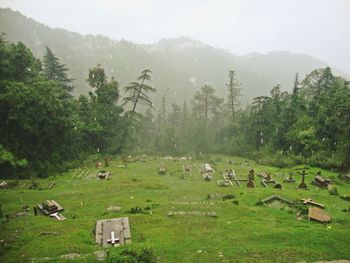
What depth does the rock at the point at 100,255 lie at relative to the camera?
11.5 meters

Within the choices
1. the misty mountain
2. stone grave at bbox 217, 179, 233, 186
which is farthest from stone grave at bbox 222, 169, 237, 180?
the misty mountain

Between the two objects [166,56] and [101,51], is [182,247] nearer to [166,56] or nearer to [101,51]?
[101,51]

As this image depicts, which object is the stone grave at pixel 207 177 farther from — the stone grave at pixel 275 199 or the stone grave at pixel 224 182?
the stone grave at pixel 275 199

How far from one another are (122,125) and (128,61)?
271ft

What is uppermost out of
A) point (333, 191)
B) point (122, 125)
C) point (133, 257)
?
point (122, 125)

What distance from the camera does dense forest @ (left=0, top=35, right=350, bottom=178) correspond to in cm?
2770

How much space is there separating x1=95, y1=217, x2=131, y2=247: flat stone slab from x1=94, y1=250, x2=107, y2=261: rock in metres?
1.07

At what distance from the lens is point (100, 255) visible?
11.9m

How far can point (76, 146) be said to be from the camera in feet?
112

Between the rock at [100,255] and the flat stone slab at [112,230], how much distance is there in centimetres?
107

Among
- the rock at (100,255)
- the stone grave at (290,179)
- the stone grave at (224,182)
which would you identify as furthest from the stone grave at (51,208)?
the stone grave at (290,179)

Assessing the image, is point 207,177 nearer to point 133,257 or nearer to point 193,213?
point 193,213

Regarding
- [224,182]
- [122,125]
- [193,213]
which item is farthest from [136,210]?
[122,125]

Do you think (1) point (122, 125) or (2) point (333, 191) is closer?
(2) point (333, 191)
